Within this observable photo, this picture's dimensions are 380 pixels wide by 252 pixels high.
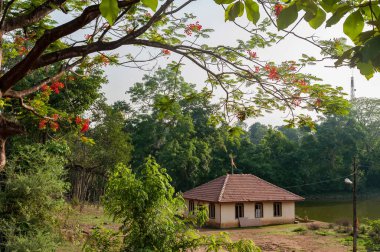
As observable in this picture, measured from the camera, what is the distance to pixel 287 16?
133 cm

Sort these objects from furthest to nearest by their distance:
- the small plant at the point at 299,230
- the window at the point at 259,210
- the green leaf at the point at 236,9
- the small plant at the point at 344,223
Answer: the window at the point at 259,210 → the small plant at the point at 344,223 → the small plant at the point at 299,230 → the green leaf at the point at 236,9

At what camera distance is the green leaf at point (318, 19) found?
4.71ft

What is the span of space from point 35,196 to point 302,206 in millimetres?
26056

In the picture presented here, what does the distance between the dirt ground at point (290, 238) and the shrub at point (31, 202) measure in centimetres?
839

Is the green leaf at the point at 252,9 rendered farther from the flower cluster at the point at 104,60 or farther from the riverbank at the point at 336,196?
the riverbank at the point at 336,196

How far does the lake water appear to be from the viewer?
2511 cm

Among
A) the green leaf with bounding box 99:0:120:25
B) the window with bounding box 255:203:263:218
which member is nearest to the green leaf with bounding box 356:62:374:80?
the green leaf with bounding box 99:0:120:25

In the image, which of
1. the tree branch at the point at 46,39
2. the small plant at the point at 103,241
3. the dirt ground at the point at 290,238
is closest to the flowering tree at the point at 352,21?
the tree branch at the point at 46,39

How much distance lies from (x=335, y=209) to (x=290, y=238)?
521 inches

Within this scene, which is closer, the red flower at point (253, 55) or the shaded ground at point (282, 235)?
the red flower at point (253, 55)

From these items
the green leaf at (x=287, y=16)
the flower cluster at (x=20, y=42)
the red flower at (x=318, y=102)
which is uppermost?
the flower cluster at (x=20, y=42)

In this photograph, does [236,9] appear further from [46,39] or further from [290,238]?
[290,238]

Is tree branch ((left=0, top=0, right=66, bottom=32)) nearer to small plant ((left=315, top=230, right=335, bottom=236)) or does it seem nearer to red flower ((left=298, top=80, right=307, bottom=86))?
red flower ((left=298, top=80, right=307, bottom=86))

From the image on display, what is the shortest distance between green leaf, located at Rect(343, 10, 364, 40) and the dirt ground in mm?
14412
